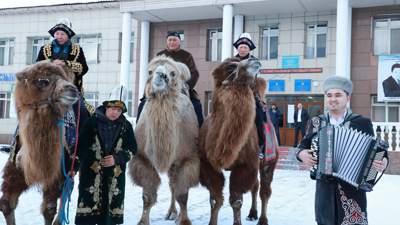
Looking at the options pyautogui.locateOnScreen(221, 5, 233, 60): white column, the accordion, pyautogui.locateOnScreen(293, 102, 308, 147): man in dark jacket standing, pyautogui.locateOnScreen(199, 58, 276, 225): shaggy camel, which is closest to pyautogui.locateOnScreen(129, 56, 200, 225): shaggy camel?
pyautogui.locateOnScreen(199, 58, 276, 225): shaggy camel

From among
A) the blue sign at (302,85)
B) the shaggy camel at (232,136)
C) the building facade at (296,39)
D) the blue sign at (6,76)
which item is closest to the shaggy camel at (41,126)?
the shaggy camel at (232,136)

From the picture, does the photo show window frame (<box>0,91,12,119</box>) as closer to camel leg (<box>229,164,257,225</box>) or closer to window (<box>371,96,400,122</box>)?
window (<box>371,96,400,122</box>)

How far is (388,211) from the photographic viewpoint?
792 cm

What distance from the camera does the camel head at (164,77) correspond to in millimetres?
5539

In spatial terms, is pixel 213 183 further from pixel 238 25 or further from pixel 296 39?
pixel 238 25

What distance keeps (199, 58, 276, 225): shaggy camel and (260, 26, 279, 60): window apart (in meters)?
17.3

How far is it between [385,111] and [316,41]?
14.6 ft

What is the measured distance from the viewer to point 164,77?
5570 millimetres

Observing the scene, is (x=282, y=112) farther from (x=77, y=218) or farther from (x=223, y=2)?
(x=77, y=218)

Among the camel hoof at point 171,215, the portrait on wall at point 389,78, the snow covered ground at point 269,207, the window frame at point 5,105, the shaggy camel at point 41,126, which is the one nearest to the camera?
the shaggy camel at point 41,126

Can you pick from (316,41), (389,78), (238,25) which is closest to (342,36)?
(316,41)

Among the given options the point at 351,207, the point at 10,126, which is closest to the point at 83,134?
the point at 351,207

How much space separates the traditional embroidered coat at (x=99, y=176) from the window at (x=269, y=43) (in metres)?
18.3

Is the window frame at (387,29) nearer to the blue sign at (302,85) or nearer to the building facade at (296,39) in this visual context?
the building facade at (296,39)
